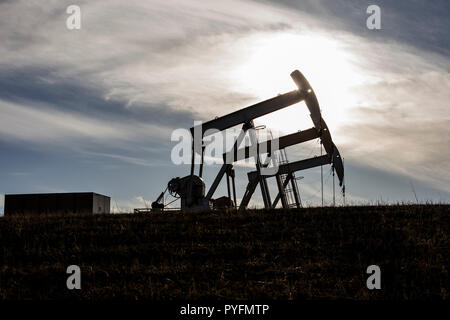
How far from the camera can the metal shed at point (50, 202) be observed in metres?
31.2

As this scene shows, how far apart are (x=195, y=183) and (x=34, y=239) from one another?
13.7 metres

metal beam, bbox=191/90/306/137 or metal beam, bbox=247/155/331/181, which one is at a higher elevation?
metal beam, bbox=191/90/306/137

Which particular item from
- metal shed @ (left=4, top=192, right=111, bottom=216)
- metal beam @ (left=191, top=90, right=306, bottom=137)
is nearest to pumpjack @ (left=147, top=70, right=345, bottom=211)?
metal beam @ (left=191, top=90, right=306, bottom=137)

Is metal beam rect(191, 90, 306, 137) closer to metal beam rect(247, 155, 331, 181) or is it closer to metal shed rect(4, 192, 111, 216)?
metal beam rect(247, 155, 331, 181)

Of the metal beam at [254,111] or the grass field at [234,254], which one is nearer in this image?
the grass field at [234,254]

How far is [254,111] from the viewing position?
24.1 meters

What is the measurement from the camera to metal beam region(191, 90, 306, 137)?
23.5 meters

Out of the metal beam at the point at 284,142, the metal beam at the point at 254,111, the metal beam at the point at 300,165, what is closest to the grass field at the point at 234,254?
the metal beam at the point at 254,111

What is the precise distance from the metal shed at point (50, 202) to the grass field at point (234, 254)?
56.9ft

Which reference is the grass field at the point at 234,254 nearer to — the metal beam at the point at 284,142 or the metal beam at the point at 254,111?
the metal beam at the point at 254,111

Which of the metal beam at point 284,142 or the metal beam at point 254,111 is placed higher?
the metal beam at point 254,111

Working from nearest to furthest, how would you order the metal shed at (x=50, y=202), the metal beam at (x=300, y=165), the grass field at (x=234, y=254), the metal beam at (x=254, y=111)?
the grass field at (x=234, y=254)
the metal beam at (x=254, y=111)
the metal beam at (x=300, y=165)
the metal shed at (x=50, y=202)

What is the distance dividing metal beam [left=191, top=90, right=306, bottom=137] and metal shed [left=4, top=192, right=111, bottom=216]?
10.4 m
